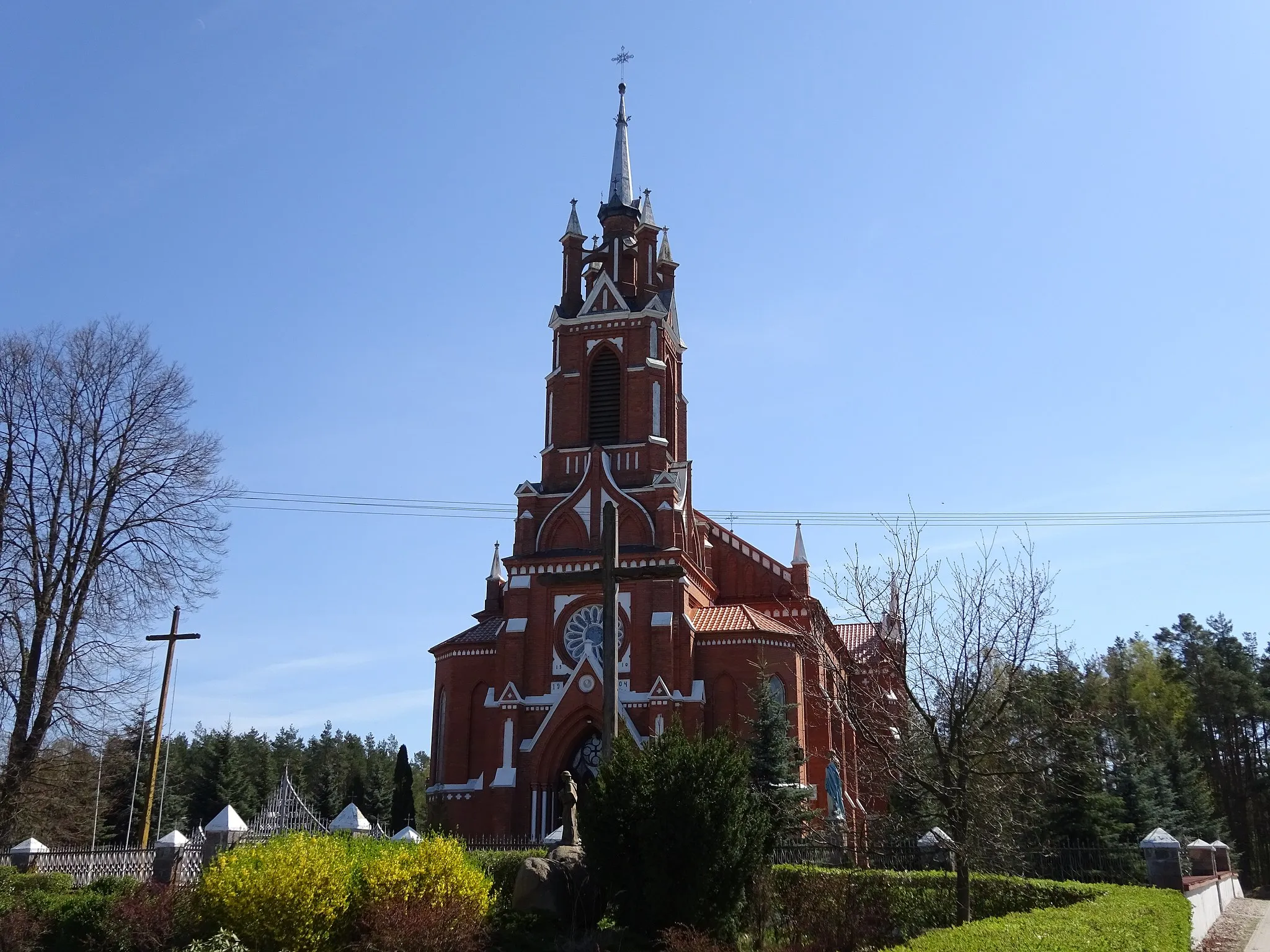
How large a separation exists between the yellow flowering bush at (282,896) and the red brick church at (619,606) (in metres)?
20.2

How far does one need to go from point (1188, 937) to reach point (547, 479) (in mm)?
28456

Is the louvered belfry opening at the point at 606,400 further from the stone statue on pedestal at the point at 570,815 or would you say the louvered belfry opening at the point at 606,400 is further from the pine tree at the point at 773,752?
the stone statue on pedestal at the point at 570,815

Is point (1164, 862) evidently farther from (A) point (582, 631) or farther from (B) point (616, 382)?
(B) point (616, 382)

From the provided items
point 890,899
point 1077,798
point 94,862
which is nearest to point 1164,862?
point 890,899

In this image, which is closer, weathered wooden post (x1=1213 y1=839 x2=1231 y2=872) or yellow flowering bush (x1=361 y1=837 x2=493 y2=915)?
yellow flowering bush (x1=361 y1=837 x2=493 y2=915)

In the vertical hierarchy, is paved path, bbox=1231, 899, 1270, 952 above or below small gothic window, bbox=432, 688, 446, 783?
below

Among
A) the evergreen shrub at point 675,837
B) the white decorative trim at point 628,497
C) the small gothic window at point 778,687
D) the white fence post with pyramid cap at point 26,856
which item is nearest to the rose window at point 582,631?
the white decorative trim at point 628,497

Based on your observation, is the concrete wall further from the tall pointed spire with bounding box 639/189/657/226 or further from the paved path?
the tall pointed spire with bounding box 639/189/657/226

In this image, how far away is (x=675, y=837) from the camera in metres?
13.5

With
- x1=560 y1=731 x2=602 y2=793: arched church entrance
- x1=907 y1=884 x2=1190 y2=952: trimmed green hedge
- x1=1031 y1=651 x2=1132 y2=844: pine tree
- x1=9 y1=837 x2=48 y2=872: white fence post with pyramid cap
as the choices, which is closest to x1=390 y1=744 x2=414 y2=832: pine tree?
x1=560 y1=731 x2=602 y2=793: arched church entrance

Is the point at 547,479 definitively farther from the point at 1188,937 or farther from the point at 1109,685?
the point at 1109,685

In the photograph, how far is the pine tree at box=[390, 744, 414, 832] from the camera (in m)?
40.4

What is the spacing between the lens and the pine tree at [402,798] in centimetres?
4041

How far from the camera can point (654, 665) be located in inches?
1356
